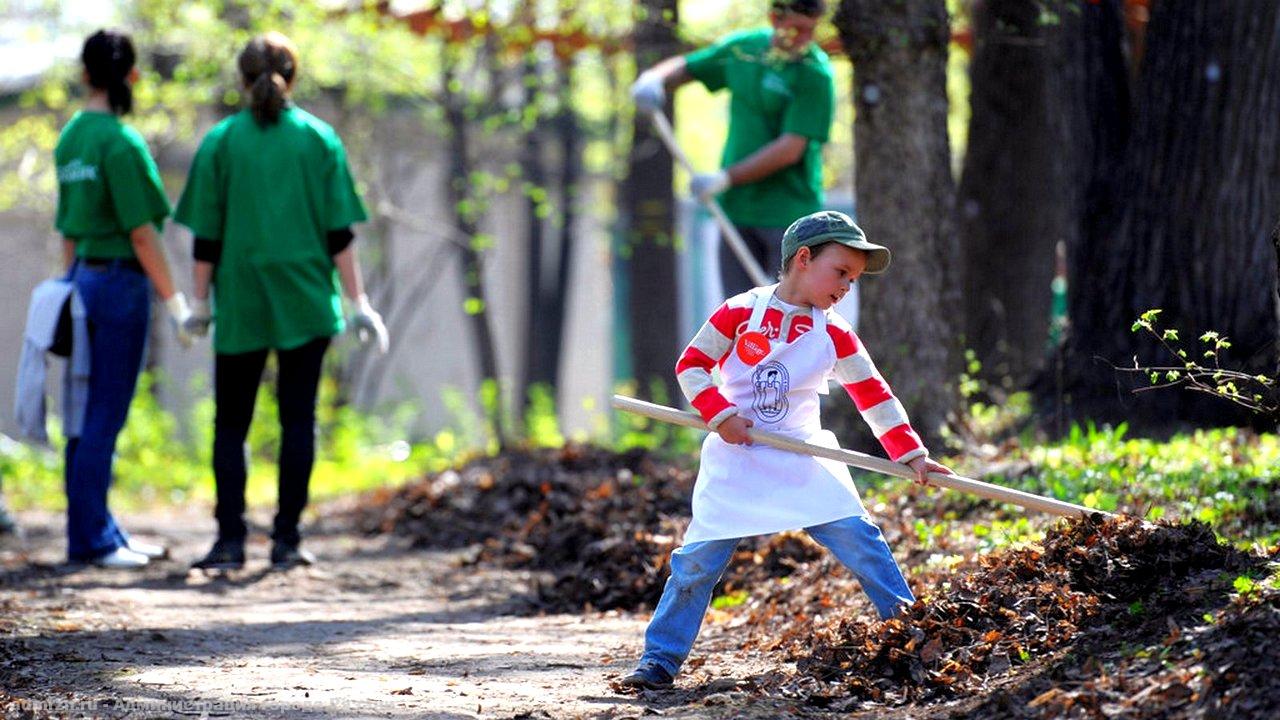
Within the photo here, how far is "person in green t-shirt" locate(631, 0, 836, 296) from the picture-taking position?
23.2 feet

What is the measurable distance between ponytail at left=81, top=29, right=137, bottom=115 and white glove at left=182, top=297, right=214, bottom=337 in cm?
87

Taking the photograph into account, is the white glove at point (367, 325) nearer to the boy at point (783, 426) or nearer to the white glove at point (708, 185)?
the white glove at point (708, 185)

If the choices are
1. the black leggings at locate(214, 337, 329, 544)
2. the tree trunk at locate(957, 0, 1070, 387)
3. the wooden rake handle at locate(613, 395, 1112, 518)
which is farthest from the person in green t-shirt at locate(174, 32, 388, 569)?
the tree trunk at locate(957, 0, 1070, 387)

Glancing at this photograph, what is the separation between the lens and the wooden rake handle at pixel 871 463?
4.32 meters

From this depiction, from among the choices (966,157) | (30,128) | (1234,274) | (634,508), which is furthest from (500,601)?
(30,128)

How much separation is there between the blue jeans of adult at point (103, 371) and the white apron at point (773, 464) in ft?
10.9

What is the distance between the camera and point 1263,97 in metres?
7.34

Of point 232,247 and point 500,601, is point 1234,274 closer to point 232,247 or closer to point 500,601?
point 500,601

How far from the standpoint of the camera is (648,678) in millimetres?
4359

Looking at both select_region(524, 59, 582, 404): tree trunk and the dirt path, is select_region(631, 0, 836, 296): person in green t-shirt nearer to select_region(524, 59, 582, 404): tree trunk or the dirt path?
the dirt path

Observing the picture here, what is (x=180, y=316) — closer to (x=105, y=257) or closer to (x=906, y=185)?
(x=105, y=257)

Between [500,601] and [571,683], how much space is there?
82.2 inches

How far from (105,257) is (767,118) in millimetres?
2844

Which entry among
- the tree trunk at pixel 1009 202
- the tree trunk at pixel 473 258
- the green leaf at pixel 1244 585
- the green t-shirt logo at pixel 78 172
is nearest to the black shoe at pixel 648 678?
the green leaf at pixel 1244 585
